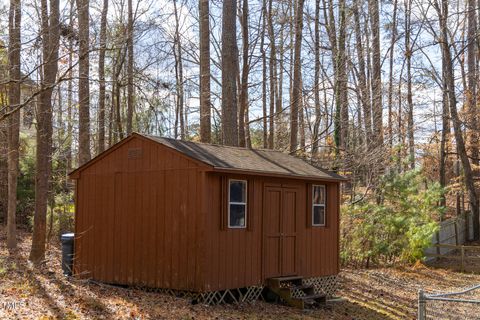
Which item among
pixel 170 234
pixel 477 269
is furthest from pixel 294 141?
pixel 170 234

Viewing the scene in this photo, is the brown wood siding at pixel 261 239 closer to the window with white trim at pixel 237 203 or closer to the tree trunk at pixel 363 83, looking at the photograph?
the window with white trim at pixel 237 203

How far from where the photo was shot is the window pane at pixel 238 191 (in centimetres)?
1153

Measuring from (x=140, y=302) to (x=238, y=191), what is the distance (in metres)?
2.87

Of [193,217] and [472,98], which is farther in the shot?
[472,98]

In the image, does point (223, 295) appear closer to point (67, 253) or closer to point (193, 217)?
point (193, 217)

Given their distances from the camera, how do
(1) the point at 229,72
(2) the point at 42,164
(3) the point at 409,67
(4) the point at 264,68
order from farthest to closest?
1. (3) the point at 409,67
2. (4) the point at 264,68
3. (1) the point at 229,72
4. (2) the point at 42,164

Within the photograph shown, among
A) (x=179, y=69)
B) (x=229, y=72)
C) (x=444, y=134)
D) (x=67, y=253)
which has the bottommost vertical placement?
(x=67, y=253)

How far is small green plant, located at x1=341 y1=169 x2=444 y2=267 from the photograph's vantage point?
19.6 metres

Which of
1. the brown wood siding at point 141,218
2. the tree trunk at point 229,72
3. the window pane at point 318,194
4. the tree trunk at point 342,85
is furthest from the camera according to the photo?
the tree trunk at point 342,85

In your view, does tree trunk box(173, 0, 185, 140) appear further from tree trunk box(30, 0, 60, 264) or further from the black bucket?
the black bucket

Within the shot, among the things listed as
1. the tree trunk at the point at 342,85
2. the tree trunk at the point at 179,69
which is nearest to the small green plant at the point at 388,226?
the tree trunk at the point at 342,85

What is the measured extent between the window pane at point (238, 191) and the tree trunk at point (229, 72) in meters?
4.39

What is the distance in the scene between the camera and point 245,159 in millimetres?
12500

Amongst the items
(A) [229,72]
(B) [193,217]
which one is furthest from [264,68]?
(B) [193,217]
